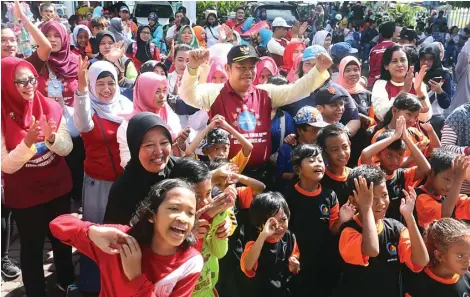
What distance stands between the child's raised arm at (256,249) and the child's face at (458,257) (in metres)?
0.82

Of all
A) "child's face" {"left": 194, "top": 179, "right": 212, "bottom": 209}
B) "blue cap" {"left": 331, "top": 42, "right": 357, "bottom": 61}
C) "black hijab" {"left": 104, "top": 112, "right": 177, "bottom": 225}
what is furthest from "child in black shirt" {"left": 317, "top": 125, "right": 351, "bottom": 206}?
"blue cap" {"left": 331, "top": 42, "right": 357, "bottom": 61}

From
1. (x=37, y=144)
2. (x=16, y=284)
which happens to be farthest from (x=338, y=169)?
(x=16, y=284)

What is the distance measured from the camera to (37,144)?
3.00m

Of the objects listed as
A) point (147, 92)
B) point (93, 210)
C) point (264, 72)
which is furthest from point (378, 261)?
point (264, 72)

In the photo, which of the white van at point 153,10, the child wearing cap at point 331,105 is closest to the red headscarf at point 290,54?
the child wearing cap at point 331,105

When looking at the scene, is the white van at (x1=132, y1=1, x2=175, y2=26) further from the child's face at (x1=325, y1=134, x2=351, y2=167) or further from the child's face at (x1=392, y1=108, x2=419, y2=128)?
the child's face at (x1=325, y1=134, x2=351, y2=167)

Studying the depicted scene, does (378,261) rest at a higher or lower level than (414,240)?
lower

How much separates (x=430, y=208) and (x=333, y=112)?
1.06 metres

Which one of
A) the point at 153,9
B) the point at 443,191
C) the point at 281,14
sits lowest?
the point at 443,191

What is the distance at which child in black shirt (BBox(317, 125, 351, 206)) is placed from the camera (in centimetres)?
302

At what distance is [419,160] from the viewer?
120 inches

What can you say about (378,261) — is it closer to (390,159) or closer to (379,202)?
(379,202)

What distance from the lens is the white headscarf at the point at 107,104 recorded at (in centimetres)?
A: 322

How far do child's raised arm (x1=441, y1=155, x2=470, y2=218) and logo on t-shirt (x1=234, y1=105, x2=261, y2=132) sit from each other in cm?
124
